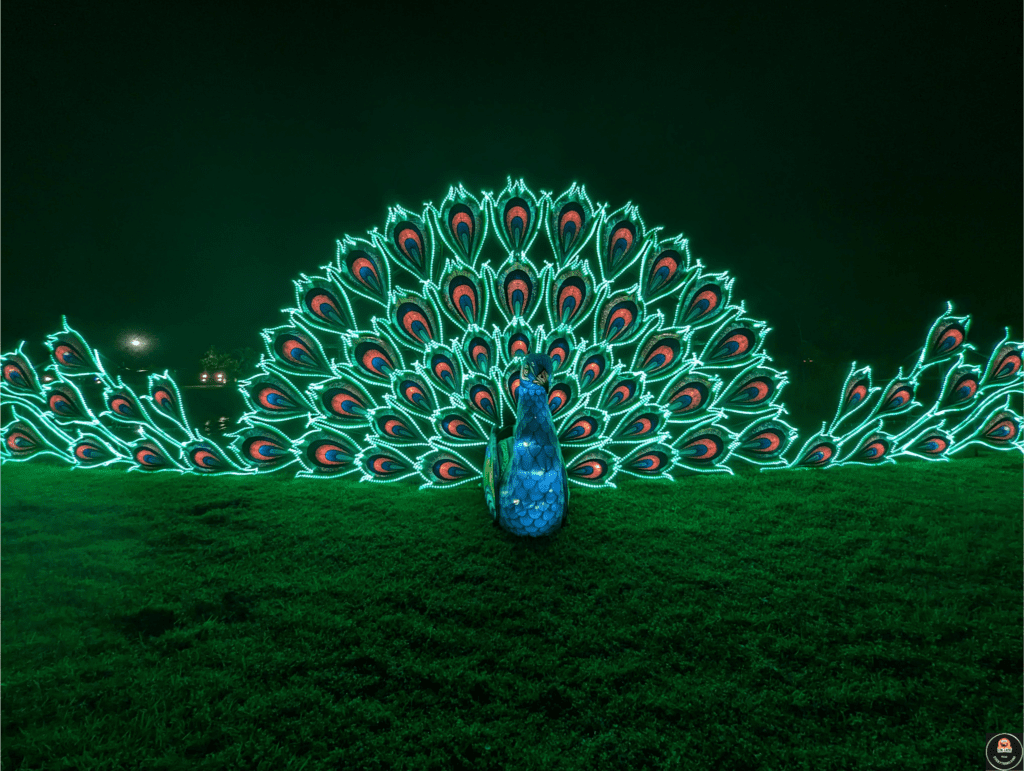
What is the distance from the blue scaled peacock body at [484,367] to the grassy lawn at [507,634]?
1.70 ft

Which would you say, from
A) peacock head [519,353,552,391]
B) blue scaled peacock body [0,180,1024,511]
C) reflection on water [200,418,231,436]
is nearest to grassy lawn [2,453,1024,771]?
blue scaled peacock body [0,180,1024,511]

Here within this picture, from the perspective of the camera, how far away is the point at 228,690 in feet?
6.07

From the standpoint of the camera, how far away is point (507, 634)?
2232 mm

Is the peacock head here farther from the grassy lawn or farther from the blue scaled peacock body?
the grassy lawn

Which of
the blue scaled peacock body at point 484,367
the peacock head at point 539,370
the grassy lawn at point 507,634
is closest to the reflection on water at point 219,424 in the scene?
the blue scaled peacock body at point 484,367

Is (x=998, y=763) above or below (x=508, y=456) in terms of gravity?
below

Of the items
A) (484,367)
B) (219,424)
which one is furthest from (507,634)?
(219,424)

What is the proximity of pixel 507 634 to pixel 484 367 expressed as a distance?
2.08m

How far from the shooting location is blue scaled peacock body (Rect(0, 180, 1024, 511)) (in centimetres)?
375

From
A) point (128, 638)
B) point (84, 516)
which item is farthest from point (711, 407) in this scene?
point (84, 516)

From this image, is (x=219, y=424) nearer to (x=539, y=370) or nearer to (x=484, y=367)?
(x=484, y=367)

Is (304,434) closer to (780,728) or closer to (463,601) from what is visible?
(463,601)

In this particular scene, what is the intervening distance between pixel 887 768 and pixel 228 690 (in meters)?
2.48

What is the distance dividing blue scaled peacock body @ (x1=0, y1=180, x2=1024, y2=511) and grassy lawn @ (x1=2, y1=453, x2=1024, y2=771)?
1.70 feet
